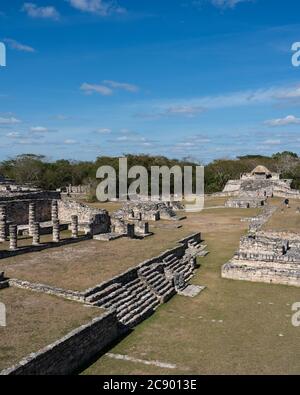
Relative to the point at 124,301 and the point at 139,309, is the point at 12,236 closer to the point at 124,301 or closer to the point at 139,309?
the point at 124,301

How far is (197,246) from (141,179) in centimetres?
3210

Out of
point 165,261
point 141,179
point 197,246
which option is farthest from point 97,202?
point 165,261

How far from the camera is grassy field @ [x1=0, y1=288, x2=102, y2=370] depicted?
8.54m

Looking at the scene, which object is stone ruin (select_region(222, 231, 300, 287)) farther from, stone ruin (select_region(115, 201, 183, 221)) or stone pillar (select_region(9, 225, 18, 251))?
stone ruin (select_region(115, 201, 183, 221))

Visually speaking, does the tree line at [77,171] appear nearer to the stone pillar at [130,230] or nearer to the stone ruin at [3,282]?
the stone pillar at [130,230]

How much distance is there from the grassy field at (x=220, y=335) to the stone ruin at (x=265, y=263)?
0.43m

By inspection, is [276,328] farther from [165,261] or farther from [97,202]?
[97,202]

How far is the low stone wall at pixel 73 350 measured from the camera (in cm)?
787
